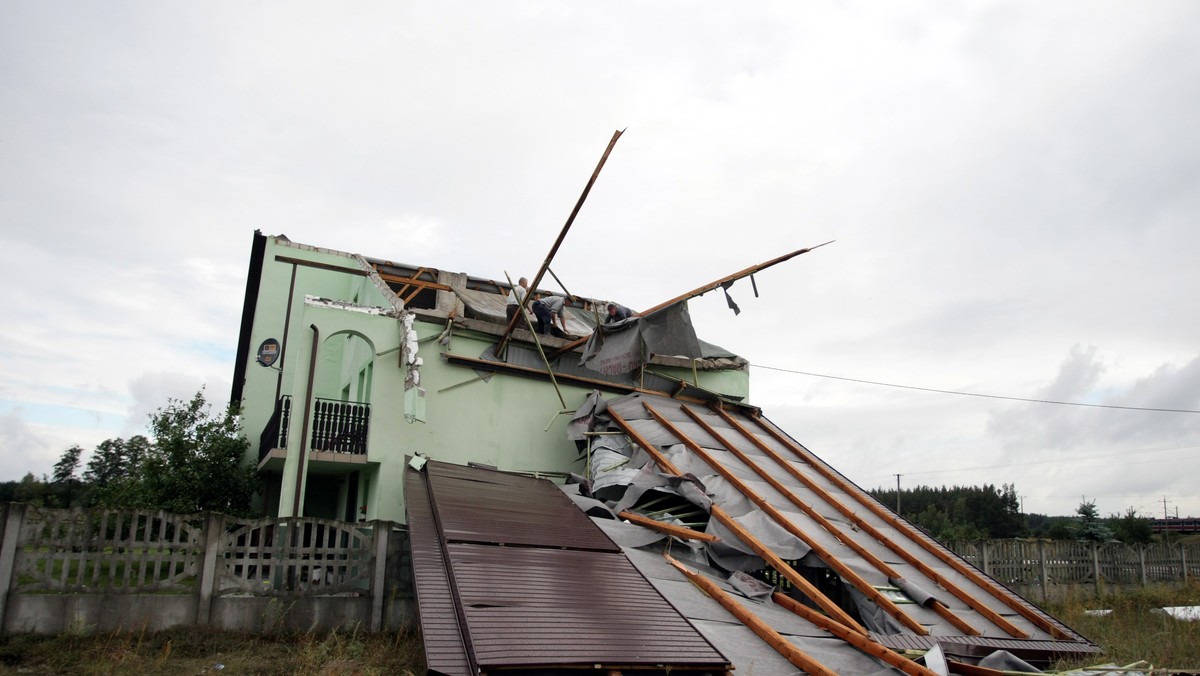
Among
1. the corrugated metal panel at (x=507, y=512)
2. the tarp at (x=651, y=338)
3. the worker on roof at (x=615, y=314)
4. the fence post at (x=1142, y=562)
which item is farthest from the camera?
the fence post at (x=1142, y=562)

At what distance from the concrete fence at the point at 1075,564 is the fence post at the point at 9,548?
13.2 m

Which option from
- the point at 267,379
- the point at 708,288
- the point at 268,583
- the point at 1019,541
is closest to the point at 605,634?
the point at 268,583

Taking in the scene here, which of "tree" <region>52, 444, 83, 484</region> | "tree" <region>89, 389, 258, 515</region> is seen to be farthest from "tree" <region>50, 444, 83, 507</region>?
"tree" <region>89, 389, 258, 515</region>

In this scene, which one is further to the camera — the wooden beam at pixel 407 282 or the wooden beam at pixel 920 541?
the wooden beam at pixel 407 282

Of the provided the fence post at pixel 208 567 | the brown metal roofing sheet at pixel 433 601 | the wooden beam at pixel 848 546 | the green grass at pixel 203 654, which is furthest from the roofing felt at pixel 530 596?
the wooden beam at pixel 848 546

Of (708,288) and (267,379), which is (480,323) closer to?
(708,288)

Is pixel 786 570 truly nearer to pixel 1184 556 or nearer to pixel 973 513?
pixel 1184 556

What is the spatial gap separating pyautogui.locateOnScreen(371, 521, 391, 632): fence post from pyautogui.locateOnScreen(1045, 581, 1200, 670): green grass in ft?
21.8

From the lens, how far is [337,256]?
19.2 m

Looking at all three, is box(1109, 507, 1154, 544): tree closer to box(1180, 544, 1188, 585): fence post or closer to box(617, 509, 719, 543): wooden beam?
box(1180, 544, 1188, 585): fence post

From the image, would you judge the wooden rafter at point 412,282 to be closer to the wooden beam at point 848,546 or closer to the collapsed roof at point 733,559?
the collapsed roof at point 733,559

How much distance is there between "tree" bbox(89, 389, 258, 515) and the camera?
15711mm

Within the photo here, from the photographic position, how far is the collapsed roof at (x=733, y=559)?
6.05 meters

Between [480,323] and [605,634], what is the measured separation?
7470mm
